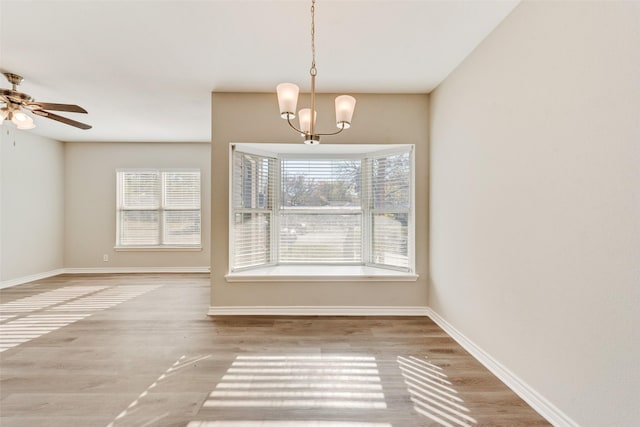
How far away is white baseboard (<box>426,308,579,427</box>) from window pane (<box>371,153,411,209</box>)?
1.59 m

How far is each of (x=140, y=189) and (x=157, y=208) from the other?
0.51 meters

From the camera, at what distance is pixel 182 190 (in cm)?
559

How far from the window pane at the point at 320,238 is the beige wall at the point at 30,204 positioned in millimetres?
4570

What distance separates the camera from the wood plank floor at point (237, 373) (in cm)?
171

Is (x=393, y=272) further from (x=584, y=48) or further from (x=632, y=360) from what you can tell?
(x=584, y=48)

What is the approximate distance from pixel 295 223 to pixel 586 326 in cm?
314

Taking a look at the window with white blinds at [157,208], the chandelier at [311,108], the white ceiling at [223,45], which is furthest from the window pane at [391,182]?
the window with white blinds at [157,208]

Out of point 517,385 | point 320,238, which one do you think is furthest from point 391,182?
point 517,385

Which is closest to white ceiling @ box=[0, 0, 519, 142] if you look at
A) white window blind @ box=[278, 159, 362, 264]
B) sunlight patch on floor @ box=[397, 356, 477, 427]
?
white window blind @ box=[278, 159, 362, 264]

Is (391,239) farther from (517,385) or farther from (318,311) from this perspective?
(517,385)

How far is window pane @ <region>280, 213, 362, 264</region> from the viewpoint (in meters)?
3.99

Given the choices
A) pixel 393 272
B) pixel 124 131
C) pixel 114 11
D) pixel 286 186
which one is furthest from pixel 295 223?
pixel 124 131

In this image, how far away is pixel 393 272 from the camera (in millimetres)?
3482

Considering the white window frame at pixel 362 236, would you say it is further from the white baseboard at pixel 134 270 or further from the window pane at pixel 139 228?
the window pane at pixel 139 228
